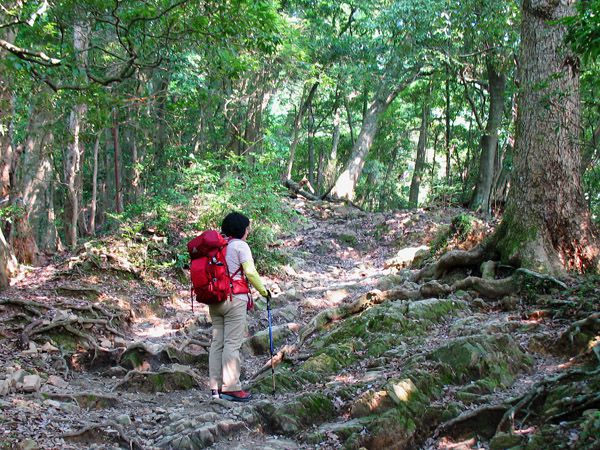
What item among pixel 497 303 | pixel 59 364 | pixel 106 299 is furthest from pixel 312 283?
pixel 59 364

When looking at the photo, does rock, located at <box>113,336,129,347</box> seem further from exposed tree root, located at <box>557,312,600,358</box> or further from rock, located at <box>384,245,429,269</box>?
rock, located at <box>384,245,429,269</box>

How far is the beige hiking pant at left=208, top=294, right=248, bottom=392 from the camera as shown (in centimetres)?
573

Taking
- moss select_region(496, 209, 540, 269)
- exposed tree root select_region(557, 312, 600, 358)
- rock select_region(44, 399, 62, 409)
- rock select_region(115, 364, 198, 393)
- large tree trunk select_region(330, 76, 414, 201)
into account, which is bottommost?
rock select_region(115, 364, 198, 393)

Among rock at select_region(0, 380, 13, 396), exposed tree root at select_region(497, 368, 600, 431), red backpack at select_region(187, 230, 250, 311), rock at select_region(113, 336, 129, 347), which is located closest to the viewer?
exposed tree root at select_region(497, 368, 600, 431)

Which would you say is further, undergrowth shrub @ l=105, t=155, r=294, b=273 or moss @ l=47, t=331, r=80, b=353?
undergrowth shrub @ l=105, t=155, r=294, b=273

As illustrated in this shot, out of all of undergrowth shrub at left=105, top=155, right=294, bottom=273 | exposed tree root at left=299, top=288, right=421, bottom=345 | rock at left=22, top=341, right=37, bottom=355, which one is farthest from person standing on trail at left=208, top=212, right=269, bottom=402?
undergrowth shrub at left=105, top=155, right=294, bottom=273

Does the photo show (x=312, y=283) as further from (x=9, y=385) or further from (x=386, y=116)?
(x=386, y=116)

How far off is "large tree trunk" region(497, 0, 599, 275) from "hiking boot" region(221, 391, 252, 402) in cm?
448

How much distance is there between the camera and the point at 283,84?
77.6ft

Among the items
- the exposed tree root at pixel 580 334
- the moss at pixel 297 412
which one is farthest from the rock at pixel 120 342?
the exposed tree root at pixel 580 334

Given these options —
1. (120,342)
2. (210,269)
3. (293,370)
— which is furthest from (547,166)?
(120,342)

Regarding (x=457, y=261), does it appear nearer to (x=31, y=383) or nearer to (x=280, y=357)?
(x=280, y=357)

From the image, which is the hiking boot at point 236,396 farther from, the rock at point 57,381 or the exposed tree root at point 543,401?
the exposed tree root at point 543,401

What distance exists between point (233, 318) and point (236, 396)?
830mm
